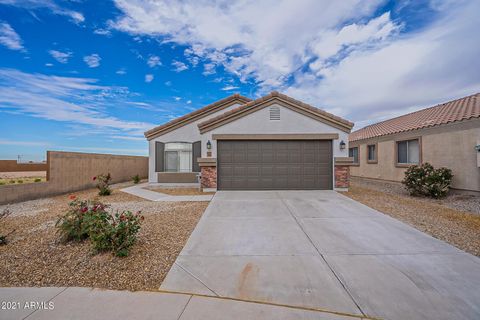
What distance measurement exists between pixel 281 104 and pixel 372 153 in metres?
9.48

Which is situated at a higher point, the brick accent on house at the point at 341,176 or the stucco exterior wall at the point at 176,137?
the stucco exterior wall at the point at 176,137

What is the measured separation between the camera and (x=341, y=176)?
10.1 m

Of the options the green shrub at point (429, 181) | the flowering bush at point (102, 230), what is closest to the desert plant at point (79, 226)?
the flowering bush at point (102, 230)

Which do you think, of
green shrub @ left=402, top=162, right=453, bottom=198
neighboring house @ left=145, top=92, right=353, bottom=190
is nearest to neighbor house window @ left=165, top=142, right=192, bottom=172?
neighboring house @ left=145, top=92, right=353, bottom=190

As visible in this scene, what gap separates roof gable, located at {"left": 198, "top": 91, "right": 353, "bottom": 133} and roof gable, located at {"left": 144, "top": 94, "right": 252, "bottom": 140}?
8.56 ft

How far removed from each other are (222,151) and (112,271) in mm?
7628

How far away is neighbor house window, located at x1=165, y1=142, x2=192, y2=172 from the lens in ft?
41.1

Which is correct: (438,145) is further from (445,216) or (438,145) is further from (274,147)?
(274,147)

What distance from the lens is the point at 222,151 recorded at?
10445 mm

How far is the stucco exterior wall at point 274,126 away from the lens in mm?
10320

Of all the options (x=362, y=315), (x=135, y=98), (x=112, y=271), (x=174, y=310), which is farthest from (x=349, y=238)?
(x=135, y=98)

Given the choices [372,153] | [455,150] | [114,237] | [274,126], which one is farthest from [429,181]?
[114,237]

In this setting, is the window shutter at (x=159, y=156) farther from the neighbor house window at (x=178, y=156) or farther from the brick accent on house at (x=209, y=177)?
the brick accent on house at (x=209, y=177)

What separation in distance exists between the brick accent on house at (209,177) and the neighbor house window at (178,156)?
266cm
